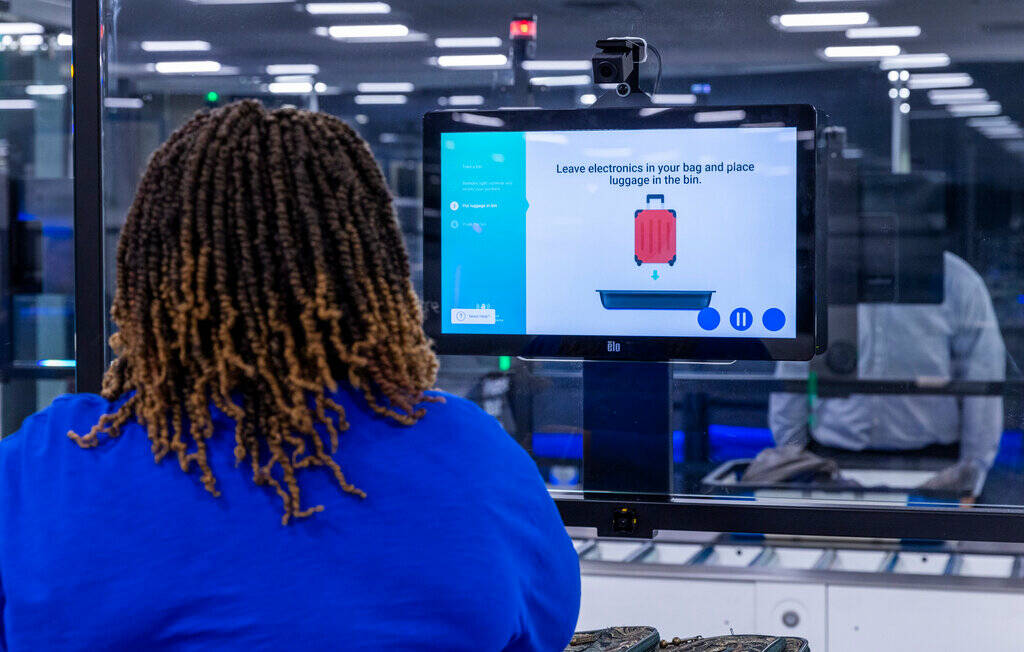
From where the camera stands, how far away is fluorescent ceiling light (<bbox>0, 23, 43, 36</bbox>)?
4537 millimetres

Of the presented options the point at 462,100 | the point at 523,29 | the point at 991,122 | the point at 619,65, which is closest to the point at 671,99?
the point at 619,65

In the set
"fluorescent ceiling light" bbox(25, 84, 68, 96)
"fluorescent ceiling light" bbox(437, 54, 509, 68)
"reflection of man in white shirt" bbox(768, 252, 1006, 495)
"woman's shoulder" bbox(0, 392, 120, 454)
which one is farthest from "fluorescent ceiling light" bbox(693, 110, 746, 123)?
"fluorescent ceiling light" bbox(25, 84, 68, 96)

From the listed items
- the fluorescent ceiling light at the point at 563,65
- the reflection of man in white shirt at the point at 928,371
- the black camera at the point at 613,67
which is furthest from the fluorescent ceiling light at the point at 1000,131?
the black camera at the point at 613,67

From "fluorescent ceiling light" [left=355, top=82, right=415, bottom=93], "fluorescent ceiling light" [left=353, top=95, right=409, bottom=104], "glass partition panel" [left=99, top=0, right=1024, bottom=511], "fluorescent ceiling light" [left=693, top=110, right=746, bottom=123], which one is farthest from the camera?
"fluorescent ceiling light" [left=355, top=82, right=415, bottom=93]

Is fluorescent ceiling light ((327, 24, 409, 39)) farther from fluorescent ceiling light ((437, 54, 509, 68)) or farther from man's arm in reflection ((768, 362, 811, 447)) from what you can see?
man's arm in reflection ((768, 362, 811, 447))

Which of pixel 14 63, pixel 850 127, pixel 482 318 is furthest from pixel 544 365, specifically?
pixel 14 63

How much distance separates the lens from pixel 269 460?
3.30 feet

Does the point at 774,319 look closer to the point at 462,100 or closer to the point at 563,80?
the point at 563,80

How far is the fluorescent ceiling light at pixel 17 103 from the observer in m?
5.86

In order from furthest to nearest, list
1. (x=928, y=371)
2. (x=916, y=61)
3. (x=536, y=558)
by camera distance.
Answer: (x=916, y=61) < (x=928, y=371) < (x=536, y=558)

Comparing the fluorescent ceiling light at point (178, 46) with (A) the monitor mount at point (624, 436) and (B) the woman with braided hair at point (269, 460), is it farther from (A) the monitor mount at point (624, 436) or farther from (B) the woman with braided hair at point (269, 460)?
(B) the woman with braided hair at point (269, 460)

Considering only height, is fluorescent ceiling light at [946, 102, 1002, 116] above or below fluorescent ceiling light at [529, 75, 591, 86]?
above

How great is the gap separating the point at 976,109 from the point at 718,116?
133 inches

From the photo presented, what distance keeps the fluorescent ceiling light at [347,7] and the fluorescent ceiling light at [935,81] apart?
8.06ft
